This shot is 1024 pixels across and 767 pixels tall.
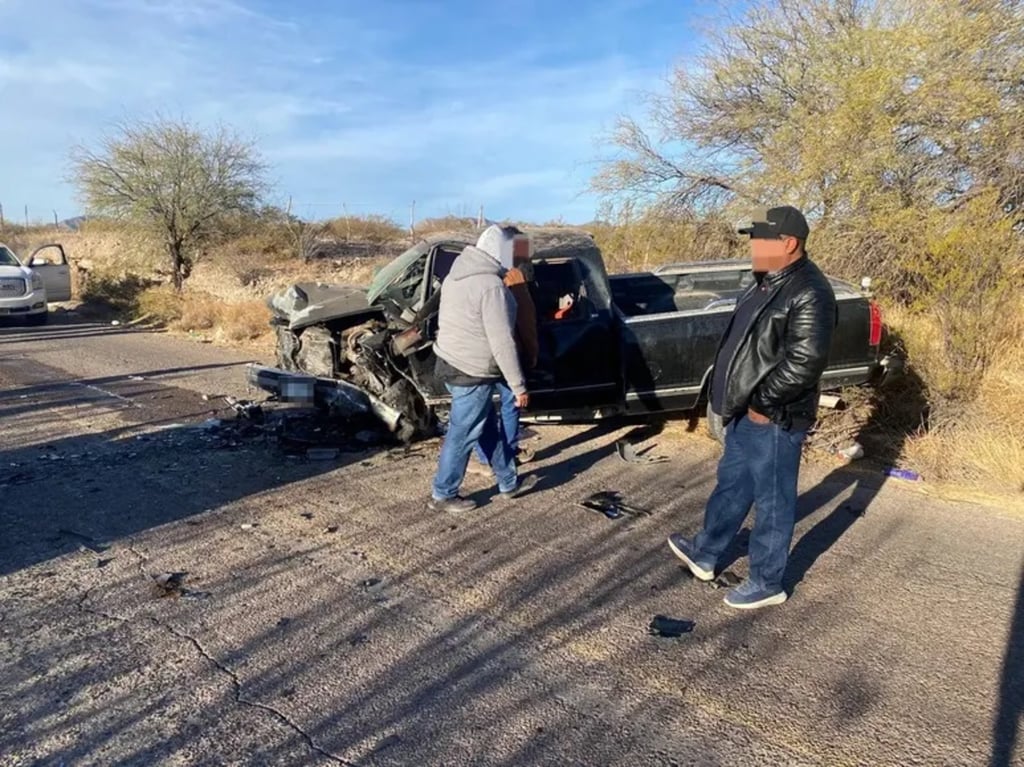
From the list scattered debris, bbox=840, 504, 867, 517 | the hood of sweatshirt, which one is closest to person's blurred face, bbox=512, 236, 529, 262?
the hood of sweatshirt

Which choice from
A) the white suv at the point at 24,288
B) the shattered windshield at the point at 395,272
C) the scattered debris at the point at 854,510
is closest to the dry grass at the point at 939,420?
the scattered debris at the point at 854,510

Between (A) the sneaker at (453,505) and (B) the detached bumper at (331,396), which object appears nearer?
(A) the sneaker at (453,505)

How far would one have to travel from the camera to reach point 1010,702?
2760mm

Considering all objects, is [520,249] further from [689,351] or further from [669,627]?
[669,627]

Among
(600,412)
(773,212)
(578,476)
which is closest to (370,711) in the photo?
(773,212)

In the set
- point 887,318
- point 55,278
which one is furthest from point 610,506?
point 55,278

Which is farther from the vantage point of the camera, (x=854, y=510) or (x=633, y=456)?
(x=633, y=456)

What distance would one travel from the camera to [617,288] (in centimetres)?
755

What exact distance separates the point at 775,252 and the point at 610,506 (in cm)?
224

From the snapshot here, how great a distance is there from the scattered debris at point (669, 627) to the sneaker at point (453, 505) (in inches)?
65.8

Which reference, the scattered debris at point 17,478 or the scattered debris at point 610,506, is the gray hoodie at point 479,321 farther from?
the scattered debris at point 17,478

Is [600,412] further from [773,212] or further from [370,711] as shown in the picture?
[370,711]

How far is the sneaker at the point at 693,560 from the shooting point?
374cm

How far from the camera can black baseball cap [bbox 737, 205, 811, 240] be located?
3.19 meters
